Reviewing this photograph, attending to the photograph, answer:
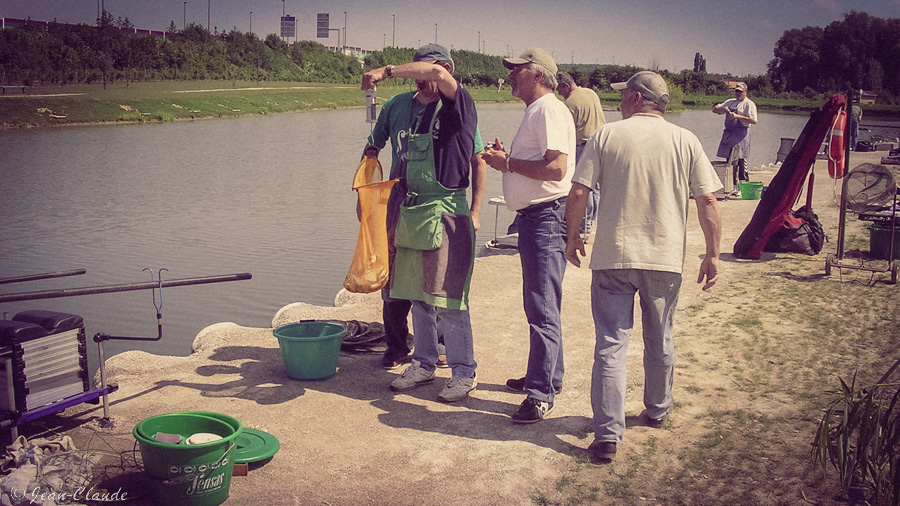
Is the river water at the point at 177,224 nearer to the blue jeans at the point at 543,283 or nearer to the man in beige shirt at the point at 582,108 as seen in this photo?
the man in beige shirt at the point at 582,108

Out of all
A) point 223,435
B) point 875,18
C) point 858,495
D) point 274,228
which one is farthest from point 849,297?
point 875,18

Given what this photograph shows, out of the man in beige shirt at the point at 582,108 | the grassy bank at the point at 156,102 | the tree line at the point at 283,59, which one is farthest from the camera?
the tree line at the point at 283,59

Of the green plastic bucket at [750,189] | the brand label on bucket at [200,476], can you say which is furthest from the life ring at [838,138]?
the brand label on bucket at [200,476]

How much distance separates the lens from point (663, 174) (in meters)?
3.90

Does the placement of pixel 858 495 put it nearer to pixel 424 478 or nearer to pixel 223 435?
pixel 424 478

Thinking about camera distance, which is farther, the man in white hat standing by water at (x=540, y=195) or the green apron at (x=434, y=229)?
the green apron at (x=434, y=229)

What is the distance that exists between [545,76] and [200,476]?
105 inches

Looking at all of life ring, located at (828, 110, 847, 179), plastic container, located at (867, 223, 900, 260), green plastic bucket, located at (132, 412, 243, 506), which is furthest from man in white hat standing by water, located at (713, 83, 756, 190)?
green plastic bucket, located at (132, 412, 243, 506)

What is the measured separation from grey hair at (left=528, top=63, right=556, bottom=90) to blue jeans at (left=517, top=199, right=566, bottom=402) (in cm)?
65

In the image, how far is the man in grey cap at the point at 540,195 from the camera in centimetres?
424

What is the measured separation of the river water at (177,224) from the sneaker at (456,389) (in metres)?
3.07

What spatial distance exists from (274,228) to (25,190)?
6.43 meters

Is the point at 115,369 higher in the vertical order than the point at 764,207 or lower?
lower

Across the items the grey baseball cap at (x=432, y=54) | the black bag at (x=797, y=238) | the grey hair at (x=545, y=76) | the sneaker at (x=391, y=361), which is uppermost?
the grey baseball cap at (x=432, y=54)
